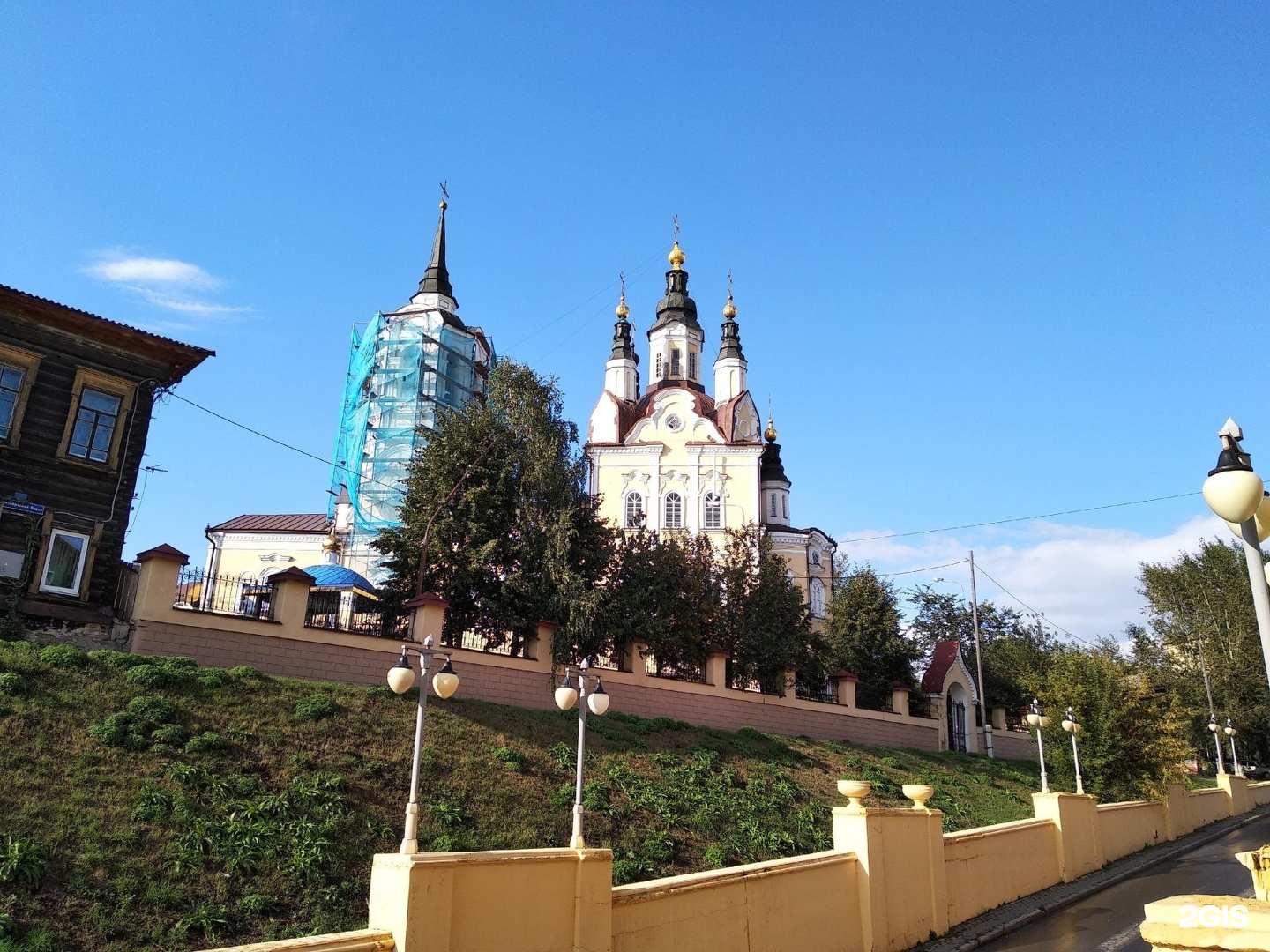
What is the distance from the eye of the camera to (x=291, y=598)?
18344 mm

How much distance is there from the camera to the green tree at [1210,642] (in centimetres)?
4622

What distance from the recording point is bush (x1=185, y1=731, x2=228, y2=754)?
12812 mm

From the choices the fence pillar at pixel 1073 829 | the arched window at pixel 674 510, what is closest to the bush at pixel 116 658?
the fence pillar at pixel 1073 829

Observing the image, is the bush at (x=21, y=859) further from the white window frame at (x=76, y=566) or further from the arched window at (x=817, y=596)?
the arched window at (x=817, y=596)

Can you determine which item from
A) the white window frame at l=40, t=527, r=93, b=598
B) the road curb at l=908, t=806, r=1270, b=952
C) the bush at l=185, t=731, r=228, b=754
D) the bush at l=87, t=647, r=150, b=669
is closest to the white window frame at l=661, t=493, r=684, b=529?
the road curb at l=908, t=806, r=1270, b=952

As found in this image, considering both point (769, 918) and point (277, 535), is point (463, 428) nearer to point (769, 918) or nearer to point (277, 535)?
point (769, 918)

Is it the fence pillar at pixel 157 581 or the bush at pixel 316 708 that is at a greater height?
the fence pillar at pixel 157 581

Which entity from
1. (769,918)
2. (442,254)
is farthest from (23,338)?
(442,254)

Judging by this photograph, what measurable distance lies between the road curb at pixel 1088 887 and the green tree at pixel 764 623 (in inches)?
419

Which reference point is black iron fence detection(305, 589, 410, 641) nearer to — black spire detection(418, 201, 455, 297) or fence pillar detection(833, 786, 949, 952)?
Result: fence pillar detection(833, 786, 949, 952)

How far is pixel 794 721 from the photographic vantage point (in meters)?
27.5

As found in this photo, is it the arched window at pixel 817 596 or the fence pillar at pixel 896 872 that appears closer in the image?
the fence pillar at pixel 896 872

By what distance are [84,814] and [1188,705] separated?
47.8 meters

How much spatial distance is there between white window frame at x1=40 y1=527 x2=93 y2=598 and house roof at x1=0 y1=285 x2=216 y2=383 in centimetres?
420
